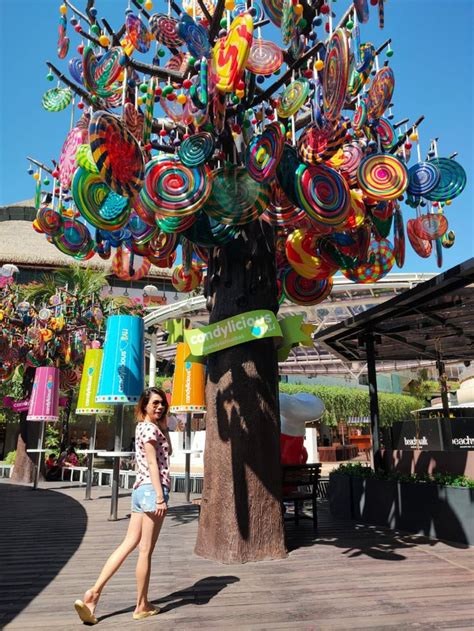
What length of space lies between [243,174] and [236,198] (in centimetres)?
29

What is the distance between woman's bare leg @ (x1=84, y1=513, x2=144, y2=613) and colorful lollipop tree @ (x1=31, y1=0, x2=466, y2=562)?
1.69 m

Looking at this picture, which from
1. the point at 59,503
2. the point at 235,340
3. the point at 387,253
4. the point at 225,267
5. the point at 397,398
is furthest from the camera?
the point at 397,398

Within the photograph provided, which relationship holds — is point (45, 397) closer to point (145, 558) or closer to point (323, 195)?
point (145, 558)

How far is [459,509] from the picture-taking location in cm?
603

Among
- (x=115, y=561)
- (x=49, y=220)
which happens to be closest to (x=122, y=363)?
(x=49, y=220)

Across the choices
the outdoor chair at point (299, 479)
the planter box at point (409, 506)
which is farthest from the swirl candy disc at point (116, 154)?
the planter box at point (409, 506)

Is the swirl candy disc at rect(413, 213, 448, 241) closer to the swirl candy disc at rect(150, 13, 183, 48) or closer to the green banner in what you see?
the green banner

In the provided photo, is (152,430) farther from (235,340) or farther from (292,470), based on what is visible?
(292,470)

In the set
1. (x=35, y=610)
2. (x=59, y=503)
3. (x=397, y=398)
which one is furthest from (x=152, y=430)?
(x=397, y=398)

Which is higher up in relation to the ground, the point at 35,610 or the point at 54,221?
the point at 54,221

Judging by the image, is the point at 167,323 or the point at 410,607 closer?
the point at 410,607

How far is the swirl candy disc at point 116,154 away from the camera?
14.2 ft

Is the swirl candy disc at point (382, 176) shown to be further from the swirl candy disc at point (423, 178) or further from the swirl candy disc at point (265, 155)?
the swirl candy disc at point (265, 155)

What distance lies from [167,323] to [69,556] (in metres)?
2.98
